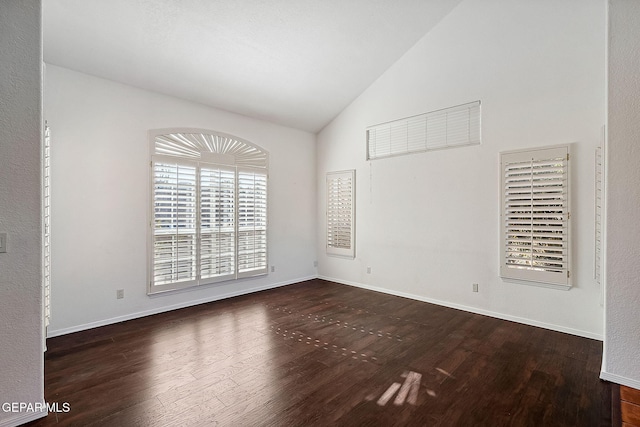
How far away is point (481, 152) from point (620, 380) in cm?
268

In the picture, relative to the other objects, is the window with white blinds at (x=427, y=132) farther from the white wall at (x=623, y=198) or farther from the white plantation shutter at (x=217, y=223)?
the white plantation shutter at (x=217, y=223)

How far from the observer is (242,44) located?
371cm

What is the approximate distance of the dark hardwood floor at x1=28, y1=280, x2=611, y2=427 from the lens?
2023 millimetres

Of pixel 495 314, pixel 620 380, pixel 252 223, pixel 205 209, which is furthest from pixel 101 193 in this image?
A: pixel 620 380

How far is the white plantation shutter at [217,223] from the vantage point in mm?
4469

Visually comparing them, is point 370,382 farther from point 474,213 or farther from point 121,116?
point 121,116

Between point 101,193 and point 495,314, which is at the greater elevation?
point 101,193

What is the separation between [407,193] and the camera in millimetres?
4805

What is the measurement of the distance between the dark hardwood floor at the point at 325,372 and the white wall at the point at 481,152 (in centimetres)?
54

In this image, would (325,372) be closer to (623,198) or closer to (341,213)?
(623,198)

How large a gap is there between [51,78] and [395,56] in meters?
4.44

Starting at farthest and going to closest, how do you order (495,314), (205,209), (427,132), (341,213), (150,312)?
(341,213) → (427,132) → (205,209) → (150,312) → (495,314)
